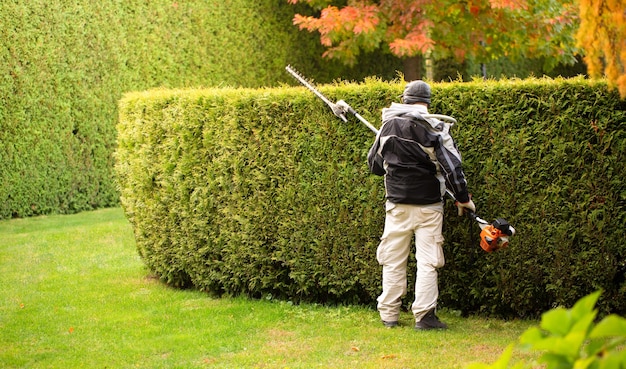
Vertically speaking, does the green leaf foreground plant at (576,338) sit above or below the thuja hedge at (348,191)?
above

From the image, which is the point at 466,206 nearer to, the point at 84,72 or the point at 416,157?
the point at 416,157

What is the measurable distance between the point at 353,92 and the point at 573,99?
1.93m

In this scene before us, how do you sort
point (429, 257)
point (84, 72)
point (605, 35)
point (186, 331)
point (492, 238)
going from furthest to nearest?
1. point (84, 72)
2. point (186, 331)
3. point (429, 257)
4. point (492, 238)
5. point (605, 35)

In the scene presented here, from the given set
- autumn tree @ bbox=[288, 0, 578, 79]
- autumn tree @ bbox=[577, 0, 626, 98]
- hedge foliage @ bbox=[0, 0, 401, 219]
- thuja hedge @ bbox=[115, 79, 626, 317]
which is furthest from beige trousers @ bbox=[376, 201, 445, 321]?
hedge foliage @ bbox=[0, 0, 401, 219]

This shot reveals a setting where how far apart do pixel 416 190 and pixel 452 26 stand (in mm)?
9091

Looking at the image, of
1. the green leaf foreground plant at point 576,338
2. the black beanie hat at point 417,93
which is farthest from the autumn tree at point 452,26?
the green leaf foreground plant at point 576,338

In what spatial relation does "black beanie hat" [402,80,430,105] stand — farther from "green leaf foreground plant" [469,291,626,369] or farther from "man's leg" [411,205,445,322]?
"green leaf foreground plant" [469,291,626,369]

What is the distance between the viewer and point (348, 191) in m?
7.47

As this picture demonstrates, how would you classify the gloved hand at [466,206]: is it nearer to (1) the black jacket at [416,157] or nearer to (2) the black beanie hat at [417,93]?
(1) the black jacket at [416,157]

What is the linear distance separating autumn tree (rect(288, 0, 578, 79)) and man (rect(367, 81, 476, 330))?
24.4 ft

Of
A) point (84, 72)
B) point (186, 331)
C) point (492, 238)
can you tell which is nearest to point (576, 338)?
point (492, 238)

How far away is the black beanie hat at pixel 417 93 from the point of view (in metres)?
6.69

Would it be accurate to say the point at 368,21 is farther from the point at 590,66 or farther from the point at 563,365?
the point at 563,365

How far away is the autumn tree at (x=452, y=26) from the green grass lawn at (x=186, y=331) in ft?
21.8
